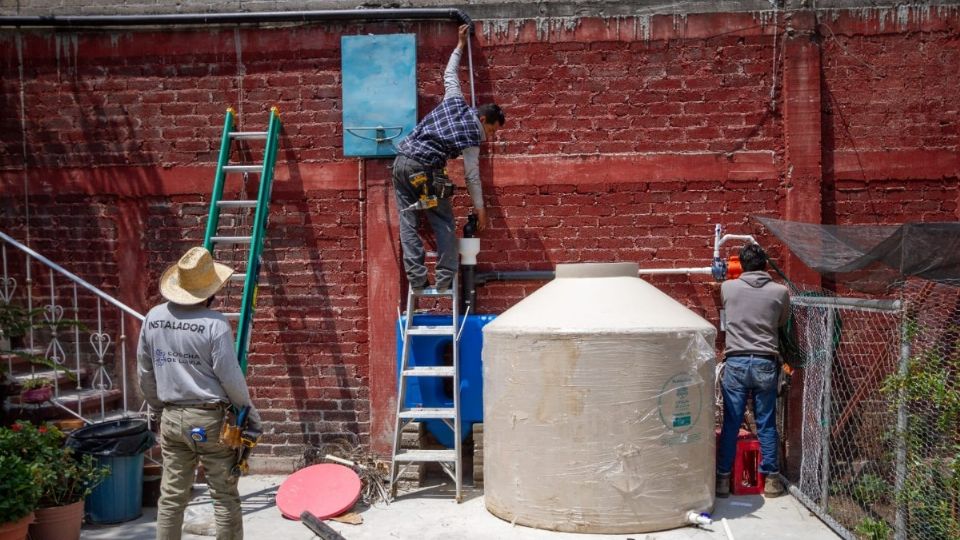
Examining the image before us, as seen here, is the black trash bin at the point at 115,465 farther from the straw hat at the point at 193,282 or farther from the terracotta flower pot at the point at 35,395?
the straw hat at the point at 193,282

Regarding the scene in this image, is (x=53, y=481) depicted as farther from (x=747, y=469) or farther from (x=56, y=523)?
(x=747, y=469)

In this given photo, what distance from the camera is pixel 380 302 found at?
7043 mm

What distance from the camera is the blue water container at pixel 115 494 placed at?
19.0 feet

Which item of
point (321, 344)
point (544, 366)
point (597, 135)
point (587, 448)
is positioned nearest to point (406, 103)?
point (597, 135)

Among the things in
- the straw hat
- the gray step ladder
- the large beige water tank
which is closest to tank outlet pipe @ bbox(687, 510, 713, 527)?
the large beige water tank

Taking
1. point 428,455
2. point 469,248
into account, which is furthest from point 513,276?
point 428,455

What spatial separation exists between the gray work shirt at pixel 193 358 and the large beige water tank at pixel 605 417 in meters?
1.82

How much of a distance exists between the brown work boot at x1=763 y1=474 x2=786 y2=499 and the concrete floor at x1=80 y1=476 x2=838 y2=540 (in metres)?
0.05

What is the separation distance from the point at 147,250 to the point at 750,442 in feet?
16.9

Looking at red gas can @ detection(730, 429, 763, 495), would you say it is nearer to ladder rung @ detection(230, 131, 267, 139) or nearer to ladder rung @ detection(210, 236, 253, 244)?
ladder rung @ detection(210, 236, 253, 244)

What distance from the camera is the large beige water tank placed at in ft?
17.7

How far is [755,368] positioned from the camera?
243 inches

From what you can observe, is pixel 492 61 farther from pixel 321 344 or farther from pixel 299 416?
pixel 299 416

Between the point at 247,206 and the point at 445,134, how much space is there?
1.79 meters
